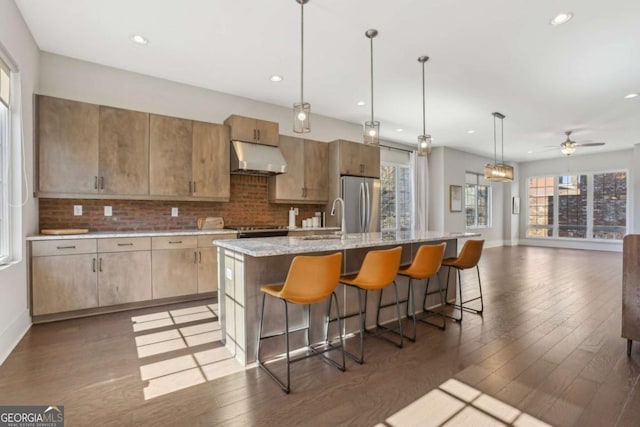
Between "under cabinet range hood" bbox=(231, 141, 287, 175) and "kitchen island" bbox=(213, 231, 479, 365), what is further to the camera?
"under cabinet range hood" bbox=(231, 141, 287, 175)

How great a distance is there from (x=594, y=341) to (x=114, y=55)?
19.4ft

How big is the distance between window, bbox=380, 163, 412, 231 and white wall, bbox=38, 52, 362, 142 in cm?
304

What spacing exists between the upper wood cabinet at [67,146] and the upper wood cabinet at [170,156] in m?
0.60

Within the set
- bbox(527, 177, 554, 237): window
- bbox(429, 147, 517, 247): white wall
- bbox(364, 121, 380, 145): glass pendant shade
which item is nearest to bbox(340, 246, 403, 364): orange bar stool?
bbox(364, 121, 380, 145): glass pendant shade

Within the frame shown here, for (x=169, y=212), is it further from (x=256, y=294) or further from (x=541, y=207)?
(x=541, y=207)

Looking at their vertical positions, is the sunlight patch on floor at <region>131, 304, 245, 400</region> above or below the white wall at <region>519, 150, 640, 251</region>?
below

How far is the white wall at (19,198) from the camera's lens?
2.55 meters

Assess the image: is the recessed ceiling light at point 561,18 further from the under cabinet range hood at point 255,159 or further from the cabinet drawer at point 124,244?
the cabinet drawer at point 124,244

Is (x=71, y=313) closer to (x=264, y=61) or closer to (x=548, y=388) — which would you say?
(x=264, y=61)

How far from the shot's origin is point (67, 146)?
349cm

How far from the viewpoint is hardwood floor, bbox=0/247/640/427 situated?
1.83 metres

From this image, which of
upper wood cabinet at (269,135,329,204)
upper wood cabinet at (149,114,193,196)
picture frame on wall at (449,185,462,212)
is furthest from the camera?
picture frame on wall at (449,185,462,212)

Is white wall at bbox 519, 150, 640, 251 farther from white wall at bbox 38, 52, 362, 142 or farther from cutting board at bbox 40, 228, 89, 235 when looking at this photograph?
cutting board at bbox 40, 228, 89, 235

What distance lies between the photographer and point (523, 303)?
4000mm
